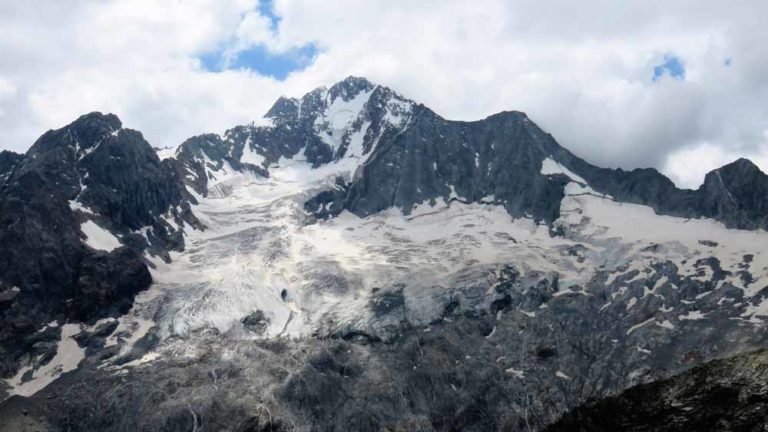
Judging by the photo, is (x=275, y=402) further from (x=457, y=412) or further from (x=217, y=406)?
(x=457, y=412)

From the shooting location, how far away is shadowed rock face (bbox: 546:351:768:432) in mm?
44281

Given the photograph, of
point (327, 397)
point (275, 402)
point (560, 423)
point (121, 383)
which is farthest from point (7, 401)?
point (560, 423)

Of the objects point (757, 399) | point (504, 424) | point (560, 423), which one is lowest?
point (504, 424)

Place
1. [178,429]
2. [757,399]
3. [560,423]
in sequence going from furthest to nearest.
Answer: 1. [178,429]
2. [560,423]
3. [757,399]

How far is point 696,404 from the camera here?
48.0 m

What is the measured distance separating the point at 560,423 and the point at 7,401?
16499cm

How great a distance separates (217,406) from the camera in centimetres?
17588

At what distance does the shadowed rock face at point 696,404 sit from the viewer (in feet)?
145

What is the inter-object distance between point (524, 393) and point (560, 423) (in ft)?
477

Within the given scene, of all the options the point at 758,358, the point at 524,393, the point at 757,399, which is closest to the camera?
the point at 757,399

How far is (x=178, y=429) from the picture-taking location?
170 m

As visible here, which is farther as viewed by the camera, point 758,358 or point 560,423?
point 560,423

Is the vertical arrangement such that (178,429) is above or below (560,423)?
below

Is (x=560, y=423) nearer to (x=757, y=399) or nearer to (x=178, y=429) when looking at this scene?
(x=757, y=399)
